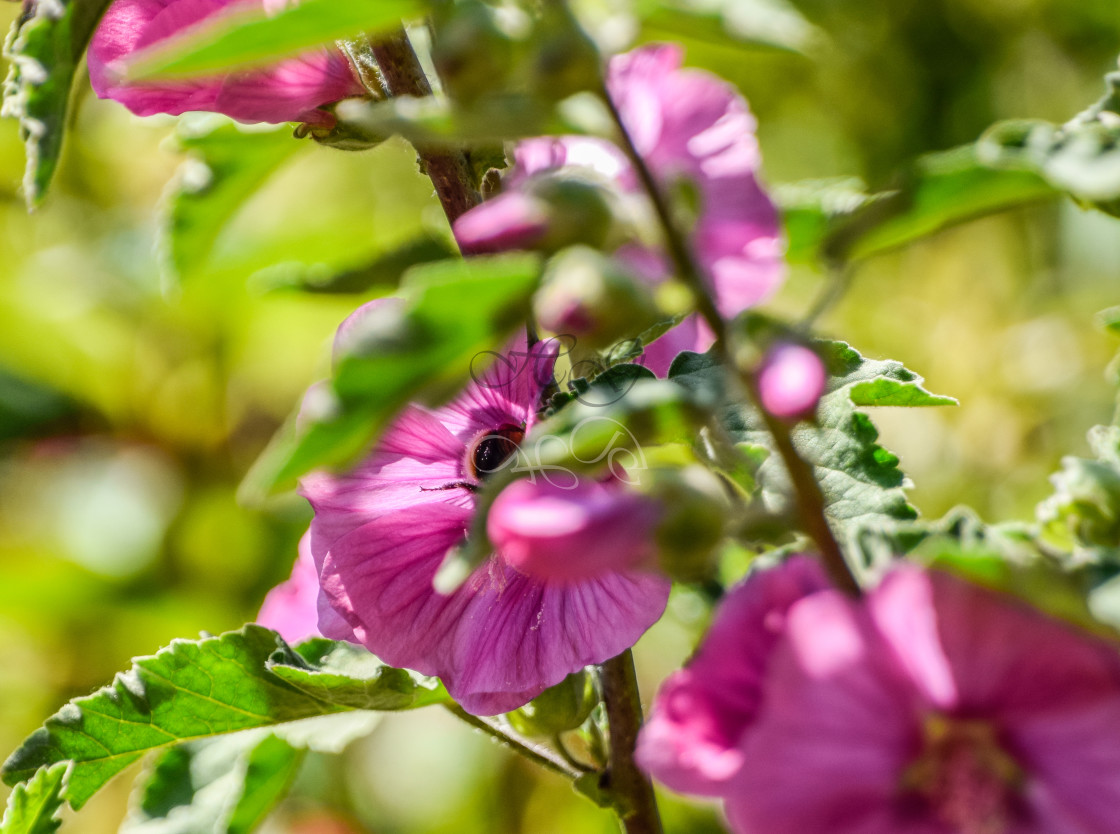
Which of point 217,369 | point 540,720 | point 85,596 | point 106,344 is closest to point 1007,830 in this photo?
point 540,720

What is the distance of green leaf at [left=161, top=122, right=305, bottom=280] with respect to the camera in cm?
93

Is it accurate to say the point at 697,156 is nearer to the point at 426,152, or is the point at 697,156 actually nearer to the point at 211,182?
the point at 426,152

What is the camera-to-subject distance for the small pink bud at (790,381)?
0.47 metres

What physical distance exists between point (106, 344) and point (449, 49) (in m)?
2.37

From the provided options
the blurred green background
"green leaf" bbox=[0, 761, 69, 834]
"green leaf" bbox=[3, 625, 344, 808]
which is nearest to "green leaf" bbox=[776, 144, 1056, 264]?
"green leaf" bbox=[3, 625, 344, 808]

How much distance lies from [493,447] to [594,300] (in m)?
0.40

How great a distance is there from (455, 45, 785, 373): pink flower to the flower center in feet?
1.22

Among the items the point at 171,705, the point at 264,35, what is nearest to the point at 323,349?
the point at 171,705

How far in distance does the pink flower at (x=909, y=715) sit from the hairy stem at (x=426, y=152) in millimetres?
414

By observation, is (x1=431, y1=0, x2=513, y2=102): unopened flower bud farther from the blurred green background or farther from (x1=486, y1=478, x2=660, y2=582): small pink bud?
the blurred green background

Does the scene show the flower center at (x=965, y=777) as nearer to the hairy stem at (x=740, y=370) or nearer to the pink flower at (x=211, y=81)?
the hairy stem at (x=740, y=370)

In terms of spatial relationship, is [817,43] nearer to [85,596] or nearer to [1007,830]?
[1007,830]

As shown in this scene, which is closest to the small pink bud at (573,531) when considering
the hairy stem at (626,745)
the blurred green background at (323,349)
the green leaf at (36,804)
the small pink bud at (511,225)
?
the small pink bud at (511,225)

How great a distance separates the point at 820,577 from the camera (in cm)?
52
